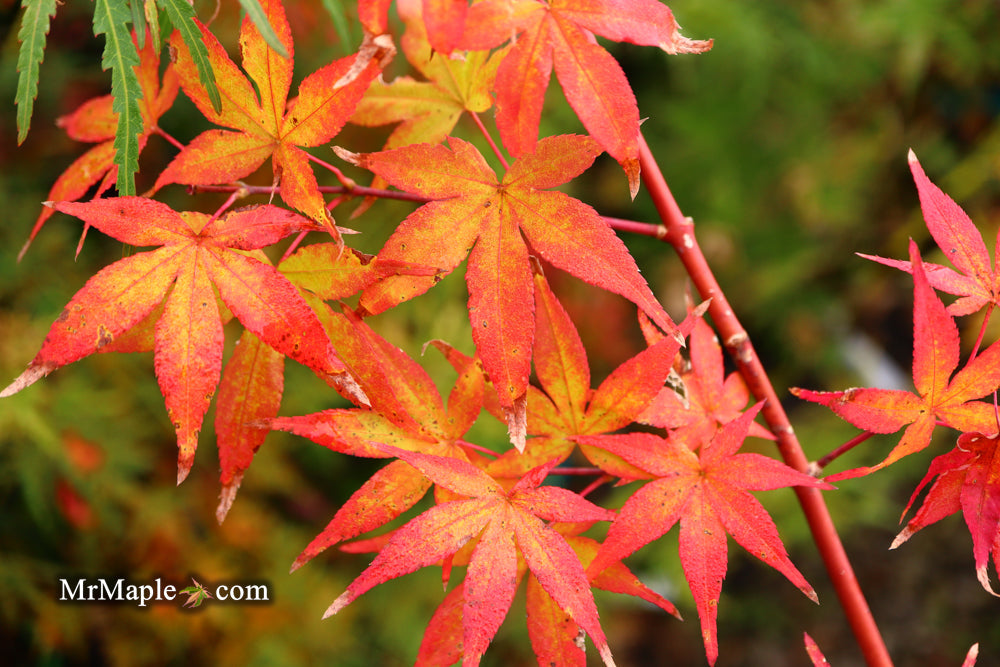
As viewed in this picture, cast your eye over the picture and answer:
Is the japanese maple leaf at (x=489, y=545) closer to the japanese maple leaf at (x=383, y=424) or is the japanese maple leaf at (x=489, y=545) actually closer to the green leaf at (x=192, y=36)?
the japanese maple leaf at (x=383, y=424)

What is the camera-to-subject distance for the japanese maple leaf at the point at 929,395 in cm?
40

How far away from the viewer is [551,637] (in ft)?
1.38

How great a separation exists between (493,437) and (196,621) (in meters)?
0.68

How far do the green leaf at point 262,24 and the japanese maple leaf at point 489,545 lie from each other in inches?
8.6

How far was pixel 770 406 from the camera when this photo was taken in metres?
0.48

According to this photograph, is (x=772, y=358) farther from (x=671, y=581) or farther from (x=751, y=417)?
(x=751, y=417)

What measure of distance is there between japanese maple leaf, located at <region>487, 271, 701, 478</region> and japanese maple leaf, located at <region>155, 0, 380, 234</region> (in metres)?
0.15

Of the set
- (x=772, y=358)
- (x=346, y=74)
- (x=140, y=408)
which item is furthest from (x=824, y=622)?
(x=346, y=74)

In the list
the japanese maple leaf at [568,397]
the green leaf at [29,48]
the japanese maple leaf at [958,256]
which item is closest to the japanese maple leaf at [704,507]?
the japanese maple leaf at [568,397]

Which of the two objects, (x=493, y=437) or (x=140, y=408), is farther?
(x=493, y=437)

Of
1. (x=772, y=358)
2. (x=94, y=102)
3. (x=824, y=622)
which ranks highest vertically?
(x=94, y=102)

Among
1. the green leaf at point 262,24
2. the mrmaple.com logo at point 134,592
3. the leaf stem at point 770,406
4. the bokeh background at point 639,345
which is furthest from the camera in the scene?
the bokeh background at point 639,345

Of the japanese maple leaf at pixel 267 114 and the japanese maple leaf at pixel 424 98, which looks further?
the japanese maple leaf at pixel 424 98

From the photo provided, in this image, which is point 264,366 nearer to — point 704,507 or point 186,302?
point 186,302
